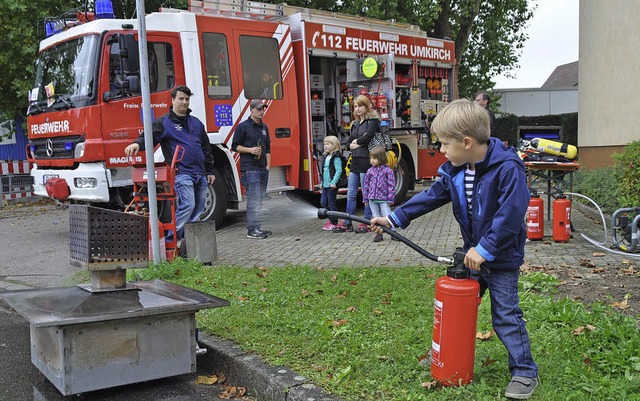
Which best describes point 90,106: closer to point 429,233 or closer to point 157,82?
point 157,82

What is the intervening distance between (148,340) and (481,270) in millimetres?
2096

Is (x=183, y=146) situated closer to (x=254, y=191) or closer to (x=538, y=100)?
(x=254, y=191)

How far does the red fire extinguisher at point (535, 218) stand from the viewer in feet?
25.5

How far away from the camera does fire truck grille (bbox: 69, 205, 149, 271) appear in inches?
154

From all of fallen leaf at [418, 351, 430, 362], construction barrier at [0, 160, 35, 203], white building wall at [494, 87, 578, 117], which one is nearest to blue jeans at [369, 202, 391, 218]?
fallen leaf at [418, 351, 430, 362]

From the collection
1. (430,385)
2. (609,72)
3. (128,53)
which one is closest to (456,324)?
(430,385)

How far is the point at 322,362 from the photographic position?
3.90 meters

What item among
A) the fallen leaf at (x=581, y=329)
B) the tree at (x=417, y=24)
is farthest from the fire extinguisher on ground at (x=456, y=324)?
the tree at (x=417, y=24)

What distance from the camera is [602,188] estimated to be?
35.1 feet

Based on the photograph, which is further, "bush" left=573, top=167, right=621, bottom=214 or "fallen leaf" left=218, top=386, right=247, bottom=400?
"bush" left=573, top=167, right=621, bottom=214

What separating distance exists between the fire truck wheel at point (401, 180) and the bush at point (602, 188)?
3303 mm

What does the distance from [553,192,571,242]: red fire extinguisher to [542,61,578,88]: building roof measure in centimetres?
4903

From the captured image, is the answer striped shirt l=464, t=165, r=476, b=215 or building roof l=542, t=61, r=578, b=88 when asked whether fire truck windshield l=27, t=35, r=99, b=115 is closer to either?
striped shirt l=464, t=165, r=476, b=215

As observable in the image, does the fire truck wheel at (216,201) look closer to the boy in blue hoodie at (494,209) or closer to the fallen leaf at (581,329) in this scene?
the fallen leaf at (581,329)
